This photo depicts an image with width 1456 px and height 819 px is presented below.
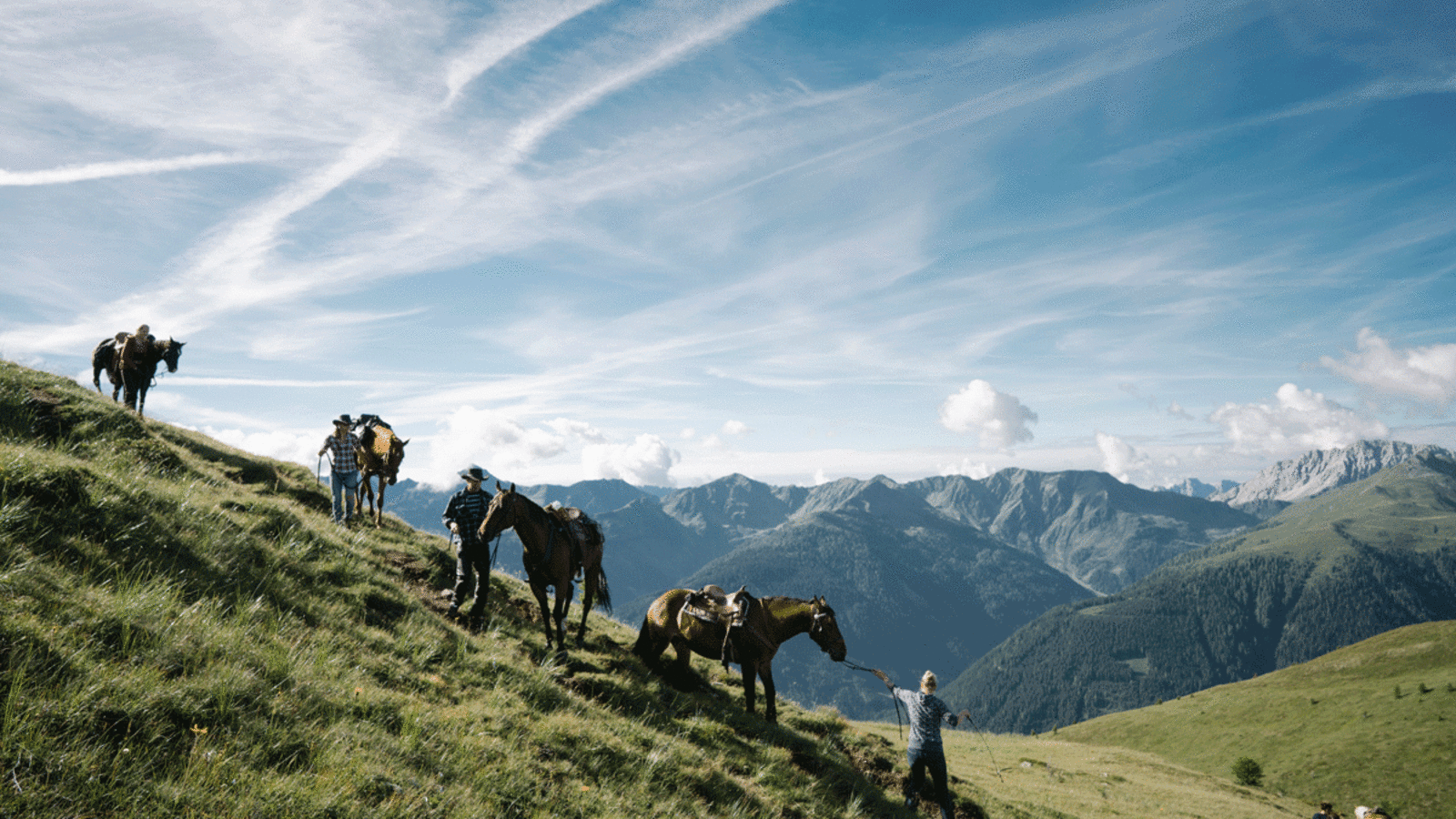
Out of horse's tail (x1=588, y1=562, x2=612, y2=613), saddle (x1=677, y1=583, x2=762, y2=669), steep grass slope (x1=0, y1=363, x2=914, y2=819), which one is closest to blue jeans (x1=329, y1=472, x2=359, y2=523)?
steep grass slope (x1=0, y1=363, x2=914, y2=819)

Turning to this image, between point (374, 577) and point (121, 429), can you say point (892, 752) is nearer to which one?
point (374, 577)

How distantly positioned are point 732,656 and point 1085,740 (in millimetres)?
124150

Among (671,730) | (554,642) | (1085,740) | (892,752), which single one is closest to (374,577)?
(554,642)

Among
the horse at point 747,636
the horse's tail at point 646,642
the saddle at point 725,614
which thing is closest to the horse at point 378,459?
the horse's tail at point 646,642

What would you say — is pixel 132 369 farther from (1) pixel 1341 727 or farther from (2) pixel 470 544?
(1) pixel 1341 727

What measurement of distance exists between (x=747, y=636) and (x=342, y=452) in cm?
1221

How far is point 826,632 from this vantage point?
1381 cm

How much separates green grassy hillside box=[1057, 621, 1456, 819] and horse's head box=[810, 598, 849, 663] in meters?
84.7

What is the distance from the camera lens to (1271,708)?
311ft

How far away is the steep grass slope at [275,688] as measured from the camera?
4344mm

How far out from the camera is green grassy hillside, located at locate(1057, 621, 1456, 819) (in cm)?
6319

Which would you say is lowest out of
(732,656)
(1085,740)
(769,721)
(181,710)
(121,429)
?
(1085,740)

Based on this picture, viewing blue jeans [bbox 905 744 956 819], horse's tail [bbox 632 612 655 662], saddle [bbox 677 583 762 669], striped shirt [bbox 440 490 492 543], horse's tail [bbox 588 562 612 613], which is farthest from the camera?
horse's tail [bbox 588 562 612 613]

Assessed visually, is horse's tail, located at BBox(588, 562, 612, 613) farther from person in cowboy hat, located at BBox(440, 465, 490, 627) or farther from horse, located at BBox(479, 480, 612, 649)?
person in cowboy hat, located at BBox(440, 465, 490, 627)
